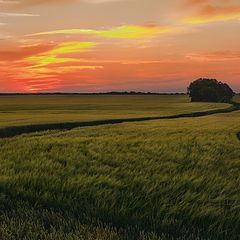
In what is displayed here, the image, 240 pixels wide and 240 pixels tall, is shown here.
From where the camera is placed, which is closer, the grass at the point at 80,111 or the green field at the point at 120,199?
the green field at the point at 120,199

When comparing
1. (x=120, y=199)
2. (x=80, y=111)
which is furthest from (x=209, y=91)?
(x=120, y=199)

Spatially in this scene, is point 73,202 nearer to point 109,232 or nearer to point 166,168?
point 109,232

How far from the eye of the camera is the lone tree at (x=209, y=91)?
116750mm

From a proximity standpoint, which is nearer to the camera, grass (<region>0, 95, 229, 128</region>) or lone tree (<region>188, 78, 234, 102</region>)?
grass (<region>0, 95, 229, 128</region>)

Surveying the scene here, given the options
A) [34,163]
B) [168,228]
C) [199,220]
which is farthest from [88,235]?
[34,163]

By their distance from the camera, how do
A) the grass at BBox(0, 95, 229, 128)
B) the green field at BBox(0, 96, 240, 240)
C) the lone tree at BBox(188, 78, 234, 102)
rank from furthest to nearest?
1. the lone tree at BBox(188, 78, 234, 102)
2. the grass at BBox(0, 95, 229, 128)
3. the green field at BBox(0, 96, 240, 240)

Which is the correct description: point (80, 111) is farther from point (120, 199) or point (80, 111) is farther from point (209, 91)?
point (209, 91)

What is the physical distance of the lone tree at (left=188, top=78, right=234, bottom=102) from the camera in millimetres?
116750

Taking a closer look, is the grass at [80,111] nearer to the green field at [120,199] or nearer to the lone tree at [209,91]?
the green field at [120,199]

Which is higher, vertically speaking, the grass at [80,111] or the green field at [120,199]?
the green field at [120,199]

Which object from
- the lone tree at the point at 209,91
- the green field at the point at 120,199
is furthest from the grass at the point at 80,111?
the lone tree at the point at 209,91

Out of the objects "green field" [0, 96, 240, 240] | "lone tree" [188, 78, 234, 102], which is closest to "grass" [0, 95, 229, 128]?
"green field" [0, 96, 240, 240]

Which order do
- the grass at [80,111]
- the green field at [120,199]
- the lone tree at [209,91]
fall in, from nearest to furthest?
1. the green field at [120,199]
2. the grass at [80,111]
3. the lone tree at [209,91]

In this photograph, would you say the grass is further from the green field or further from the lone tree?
the lone tree
